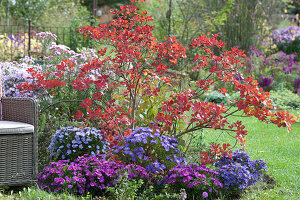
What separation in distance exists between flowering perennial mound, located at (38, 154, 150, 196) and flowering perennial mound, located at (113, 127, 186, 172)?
0.10 meters

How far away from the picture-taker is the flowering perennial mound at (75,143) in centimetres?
308

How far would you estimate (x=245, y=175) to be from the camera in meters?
2.79

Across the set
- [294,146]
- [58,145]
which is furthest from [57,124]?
[294,146]

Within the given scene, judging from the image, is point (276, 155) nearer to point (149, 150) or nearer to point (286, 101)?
point (149, 150)

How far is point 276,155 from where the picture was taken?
401cm

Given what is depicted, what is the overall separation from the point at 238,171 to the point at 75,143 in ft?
4.62

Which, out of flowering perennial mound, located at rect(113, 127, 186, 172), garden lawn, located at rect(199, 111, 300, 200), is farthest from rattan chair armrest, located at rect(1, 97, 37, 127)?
garden lawn, located at rect(199, 111, 300, 200)

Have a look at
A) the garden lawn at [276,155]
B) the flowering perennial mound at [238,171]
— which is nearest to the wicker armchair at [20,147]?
the flowering perennial mound at [238,171]

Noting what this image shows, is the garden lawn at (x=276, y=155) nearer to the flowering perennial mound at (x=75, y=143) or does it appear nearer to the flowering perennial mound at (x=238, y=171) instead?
the flowering perennial mound at (x=238, y=171)

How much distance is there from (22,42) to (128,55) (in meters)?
7.04

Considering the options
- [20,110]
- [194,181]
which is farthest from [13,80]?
[194,181]

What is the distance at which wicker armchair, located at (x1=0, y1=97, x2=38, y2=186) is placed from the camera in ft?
9.06

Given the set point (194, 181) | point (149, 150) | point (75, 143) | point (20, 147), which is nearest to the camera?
point (194, 181)

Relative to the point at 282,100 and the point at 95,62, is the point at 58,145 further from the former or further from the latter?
the point at 282,100
